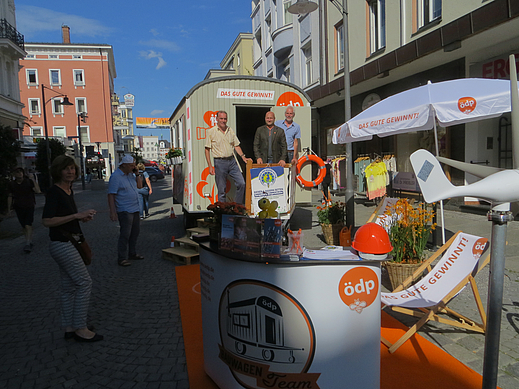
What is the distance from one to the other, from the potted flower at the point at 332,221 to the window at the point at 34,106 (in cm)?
5079

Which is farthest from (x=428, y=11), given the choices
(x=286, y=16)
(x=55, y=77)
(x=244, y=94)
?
(x=55, y=77)

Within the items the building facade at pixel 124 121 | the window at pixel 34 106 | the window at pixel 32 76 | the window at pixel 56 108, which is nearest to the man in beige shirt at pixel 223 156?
the window at pixel 56 108

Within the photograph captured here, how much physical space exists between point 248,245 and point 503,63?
9.56m

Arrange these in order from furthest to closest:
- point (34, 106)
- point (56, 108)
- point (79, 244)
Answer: point (56, 108), point (34, 106), point (79, 244)

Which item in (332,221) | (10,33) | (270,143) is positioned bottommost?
(332,221)

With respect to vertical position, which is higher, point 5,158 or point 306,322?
point 5,158

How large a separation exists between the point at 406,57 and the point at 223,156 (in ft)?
22.1

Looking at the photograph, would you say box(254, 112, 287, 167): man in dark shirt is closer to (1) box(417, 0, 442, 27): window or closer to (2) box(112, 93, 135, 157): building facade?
(1) box(417, 0, 442, 27): window

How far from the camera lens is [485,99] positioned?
15.4ft

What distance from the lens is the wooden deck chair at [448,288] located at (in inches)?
125

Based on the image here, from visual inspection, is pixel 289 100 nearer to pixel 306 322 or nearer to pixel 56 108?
pixel 306 322

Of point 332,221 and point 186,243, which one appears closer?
point 186,243

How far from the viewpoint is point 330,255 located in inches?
99.1

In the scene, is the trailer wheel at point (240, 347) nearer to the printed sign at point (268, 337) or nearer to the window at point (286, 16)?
the printed sign at point (268, 337)
